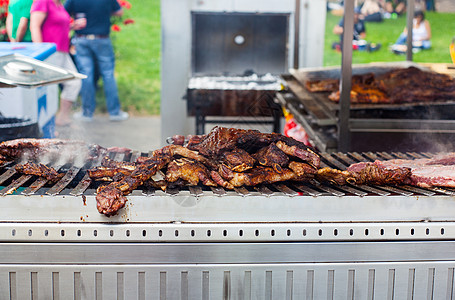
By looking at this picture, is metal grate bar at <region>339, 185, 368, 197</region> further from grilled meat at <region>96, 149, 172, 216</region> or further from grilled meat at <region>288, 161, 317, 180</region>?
grilled meat at <region>96, 149, 172, 216</region>

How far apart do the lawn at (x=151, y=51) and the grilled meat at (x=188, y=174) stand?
1006 centimetres

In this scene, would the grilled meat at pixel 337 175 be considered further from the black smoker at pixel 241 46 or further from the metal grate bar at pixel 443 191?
the black smoker at pixel 241 46

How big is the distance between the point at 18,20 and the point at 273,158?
19.9 feet

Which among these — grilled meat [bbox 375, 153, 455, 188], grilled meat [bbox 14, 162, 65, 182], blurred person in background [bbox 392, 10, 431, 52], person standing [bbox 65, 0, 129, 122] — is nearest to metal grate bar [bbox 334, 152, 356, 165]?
grilled meat [bbox 375, 153, 455, 188]

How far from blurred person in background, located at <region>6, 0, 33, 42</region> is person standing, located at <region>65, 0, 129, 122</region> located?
6.11ft

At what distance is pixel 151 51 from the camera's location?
1473cm

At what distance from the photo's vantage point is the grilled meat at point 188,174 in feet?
7.92

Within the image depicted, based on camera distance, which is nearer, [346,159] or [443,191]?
[443,191]

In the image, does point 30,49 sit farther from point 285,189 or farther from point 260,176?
point 285,189

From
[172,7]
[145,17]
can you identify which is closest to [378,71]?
[172,7]

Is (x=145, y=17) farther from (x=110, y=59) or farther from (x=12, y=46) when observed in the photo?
(x=12, y=46)

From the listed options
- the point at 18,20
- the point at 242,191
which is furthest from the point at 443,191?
the point at 18,20

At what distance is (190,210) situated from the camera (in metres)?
2.25

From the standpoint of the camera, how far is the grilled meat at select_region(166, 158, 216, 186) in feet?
7.92
